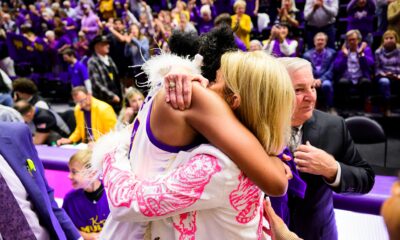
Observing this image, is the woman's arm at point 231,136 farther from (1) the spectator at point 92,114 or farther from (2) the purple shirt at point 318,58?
(2) the purple shirt at point 318,58

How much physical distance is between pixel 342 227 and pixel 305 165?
0.95 meters

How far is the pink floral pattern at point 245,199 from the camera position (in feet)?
3.32

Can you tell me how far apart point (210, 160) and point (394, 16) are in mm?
5989

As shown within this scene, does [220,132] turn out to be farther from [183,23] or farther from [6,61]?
[6,61]

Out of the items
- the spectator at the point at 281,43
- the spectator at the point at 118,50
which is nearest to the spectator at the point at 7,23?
the spectator at the point at 118,50

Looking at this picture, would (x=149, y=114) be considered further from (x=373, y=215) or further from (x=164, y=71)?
(x=373, y=215)

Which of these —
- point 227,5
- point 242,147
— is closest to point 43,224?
point 242,147

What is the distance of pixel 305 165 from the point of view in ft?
4.44

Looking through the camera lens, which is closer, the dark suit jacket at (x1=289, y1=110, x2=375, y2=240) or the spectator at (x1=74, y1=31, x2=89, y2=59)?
the dark suit jacket at (x1=289, y1=110, x2=375, y2=240)

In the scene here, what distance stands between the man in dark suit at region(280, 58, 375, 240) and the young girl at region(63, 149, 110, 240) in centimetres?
116

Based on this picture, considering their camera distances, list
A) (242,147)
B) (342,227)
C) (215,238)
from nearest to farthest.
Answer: (242,147), (215,238), (342,227)

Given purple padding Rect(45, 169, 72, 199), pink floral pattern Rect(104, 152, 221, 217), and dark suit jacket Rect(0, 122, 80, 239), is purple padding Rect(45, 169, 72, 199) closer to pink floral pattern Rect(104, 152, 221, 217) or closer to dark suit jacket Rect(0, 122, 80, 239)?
dark suit jacket Rect(0, 122, 80, 239)

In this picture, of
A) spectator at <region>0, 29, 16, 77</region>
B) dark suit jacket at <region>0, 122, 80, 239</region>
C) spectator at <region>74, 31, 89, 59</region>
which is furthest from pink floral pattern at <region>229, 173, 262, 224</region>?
spectator at <region>0, 29, 16, 77</region>

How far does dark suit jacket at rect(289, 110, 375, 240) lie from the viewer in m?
1.53
